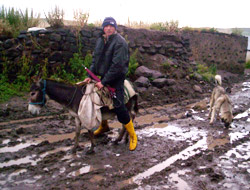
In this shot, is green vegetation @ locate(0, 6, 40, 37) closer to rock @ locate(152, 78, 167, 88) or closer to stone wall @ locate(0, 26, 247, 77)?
stone wall @ locate(0, 26, 247, 77)

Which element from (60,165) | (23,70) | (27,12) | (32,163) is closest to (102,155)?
(60,165)

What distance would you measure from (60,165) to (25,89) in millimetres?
4959

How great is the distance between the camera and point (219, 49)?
17.8 m

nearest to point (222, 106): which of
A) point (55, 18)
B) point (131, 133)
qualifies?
point (131, 133)

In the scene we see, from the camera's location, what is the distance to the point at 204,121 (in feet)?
25.0

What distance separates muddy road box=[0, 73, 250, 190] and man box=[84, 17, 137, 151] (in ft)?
3.15

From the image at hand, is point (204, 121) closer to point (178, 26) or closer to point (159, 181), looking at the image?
point (159, 181)

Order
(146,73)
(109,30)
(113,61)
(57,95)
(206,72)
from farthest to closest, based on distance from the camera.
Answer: (206,72)
(146,73)
(57,95)
(109,30)
(113,61)

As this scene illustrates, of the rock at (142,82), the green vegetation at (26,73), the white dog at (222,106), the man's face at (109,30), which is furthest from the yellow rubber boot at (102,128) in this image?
the rock at (142,82)

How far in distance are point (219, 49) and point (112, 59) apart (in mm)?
15114

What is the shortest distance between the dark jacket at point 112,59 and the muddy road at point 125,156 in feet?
4.96

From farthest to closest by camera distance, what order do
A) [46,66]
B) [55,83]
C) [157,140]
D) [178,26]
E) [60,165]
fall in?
[178,26]
[46,66]
[157,140]
[55,83]
[60,165]

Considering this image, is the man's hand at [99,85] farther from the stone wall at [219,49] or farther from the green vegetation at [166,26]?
the stone wall at [219,49]

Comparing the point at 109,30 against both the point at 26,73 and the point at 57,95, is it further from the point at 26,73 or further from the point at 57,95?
the point at 26,73
